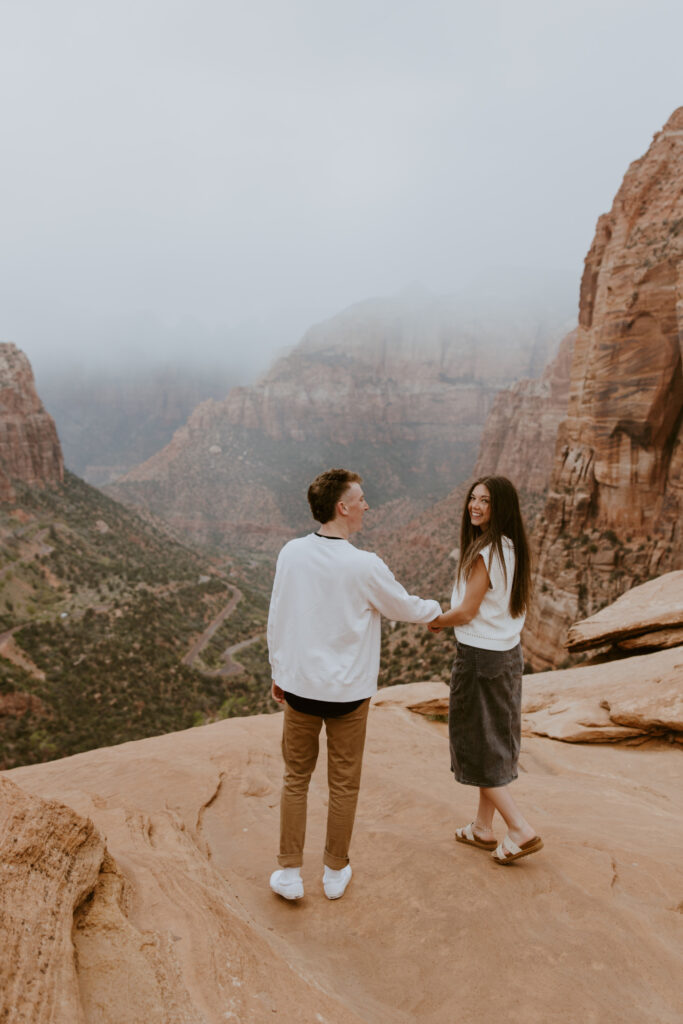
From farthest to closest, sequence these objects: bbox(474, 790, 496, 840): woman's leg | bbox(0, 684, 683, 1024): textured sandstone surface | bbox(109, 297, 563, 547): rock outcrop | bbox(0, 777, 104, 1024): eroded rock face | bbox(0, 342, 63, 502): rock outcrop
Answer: bbox(109, 297, 563, 547): rock outcrop < bbox(0, 342, 63, 502): rock outcrop < bbox(474, 790, 496, 840): woman's leg < bbox(0, 684, 683, 1024): textured sandstone surface < bbox(0, 777, 104, 1024): eroded rock face

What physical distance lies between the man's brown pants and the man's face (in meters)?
1.10

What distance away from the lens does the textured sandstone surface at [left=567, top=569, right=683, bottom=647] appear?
32.3 feet

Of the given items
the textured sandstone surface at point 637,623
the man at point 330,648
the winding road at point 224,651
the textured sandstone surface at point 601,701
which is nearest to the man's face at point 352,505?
the man at point 330,648

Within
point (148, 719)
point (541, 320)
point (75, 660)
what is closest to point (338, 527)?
point (148, 719)

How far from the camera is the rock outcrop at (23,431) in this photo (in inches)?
2218

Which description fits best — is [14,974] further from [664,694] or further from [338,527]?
[664,694]

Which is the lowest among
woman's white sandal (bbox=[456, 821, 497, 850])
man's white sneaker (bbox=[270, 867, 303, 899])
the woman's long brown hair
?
woman's white sandal (bbox=[456, 821, 497, 850])

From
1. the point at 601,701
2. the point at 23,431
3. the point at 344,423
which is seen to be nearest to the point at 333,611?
the point at 601,701

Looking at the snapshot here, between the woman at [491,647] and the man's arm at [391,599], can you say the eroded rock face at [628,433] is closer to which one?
the woman at [491,647]

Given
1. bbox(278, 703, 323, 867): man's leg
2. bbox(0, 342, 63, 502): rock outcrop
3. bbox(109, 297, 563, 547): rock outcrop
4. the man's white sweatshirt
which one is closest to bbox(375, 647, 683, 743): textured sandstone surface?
bbox(278, 703, 323, 867): man's leg

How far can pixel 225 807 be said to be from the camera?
512 cm

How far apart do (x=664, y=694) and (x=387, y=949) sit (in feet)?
19.2

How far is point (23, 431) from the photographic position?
58375 millimetres

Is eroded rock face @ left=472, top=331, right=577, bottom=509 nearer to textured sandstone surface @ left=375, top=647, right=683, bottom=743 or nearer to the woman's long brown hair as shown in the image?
textured sandstone surface @ left=375, top=647, right=683, bottom=743
